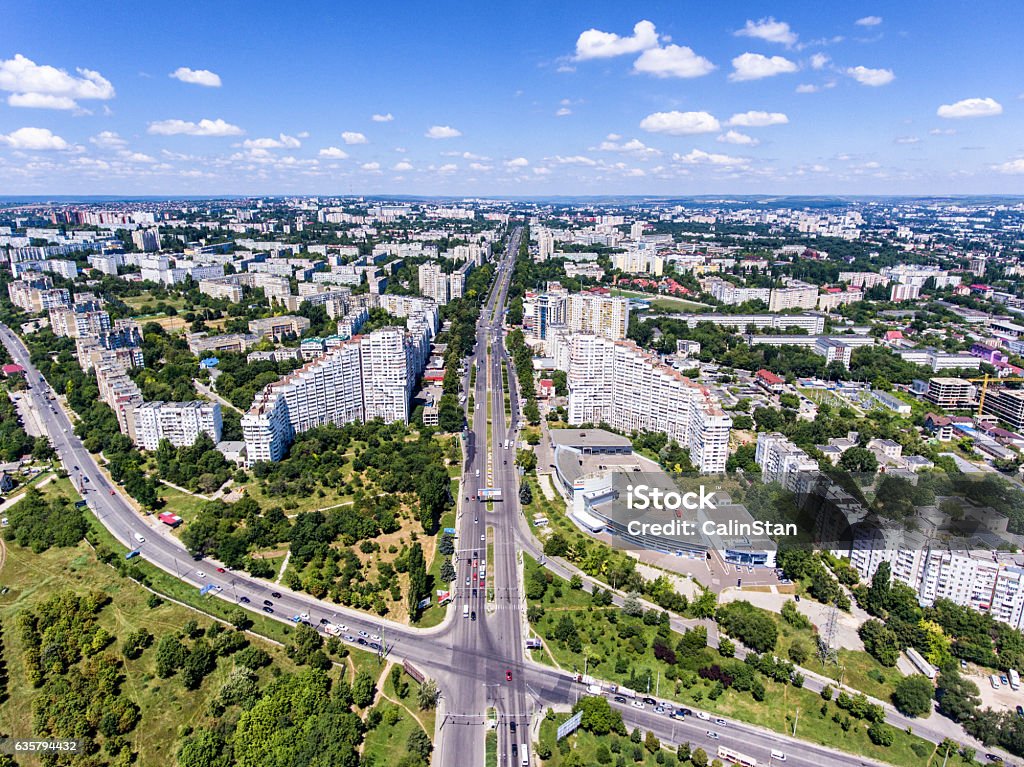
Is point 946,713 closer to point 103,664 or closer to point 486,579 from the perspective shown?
point 486,579

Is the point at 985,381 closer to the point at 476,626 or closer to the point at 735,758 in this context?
the point at 735,758

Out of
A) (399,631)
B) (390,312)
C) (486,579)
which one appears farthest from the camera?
(390,312)

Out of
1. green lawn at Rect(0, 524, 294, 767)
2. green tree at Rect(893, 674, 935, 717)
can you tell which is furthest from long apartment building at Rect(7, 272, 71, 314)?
green tree at Rect(893, 674, 935, 717)

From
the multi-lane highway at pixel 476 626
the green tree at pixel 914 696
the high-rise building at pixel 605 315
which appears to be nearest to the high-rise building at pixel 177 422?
the multi-lane highway at pixel 476 626

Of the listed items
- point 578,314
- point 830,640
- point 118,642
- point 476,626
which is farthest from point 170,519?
point 578,314

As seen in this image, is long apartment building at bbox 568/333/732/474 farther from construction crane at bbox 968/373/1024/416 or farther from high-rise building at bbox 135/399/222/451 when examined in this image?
construction crane at bbox 968/373/1024/416

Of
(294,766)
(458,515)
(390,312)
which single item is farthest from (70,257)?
(294,766)

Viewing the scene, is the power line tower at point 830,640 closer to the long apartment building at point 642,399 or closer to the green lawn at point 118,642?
the long apartment building at point 642,399
